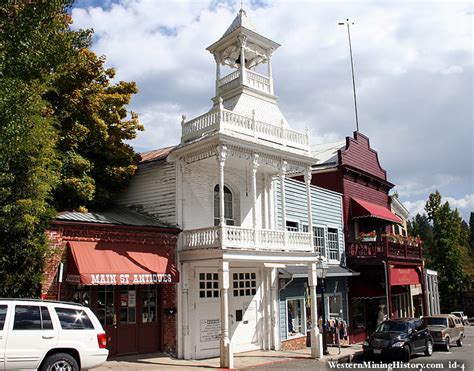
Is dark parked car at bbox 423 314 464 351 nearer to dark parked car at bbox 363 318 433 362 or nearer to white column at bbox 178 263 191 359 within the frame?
dark parked car at bbox 363 318 433 362

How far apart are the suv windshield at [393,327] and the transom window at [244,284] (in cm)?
501

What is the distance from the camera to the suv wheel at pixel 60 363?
979 centimetres

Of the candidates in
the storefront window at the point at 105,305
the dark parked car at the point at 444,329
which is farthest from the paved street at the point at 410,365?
the storefront window at the point at 105,305

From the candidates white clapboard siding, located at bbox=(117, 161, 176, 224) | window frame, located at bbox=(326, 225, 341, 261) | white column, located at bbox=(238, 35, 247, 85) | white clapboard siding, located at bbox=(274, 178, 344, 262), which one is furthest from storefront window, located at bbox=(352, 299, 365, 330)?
white column, located at bbox=(238, 35, 247, 85)

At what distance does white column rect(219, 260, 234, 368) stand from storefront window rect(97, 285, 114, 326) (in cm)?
339

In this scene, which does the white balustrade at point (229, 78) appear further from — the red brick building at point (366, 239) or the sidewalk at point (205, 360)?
the sidewalk at point (205, 360)

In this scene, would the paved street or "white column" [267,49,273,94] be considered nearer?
the paved street

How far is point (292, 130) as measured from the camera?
1995 centimetres

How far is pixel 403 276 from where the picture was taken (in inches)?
1027

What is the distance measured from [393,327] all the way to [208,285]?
7128 mm

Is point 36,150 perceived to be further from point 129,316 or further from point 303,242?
point 303,242

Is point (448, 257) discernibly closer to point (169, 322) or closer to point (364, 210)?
point (364, 210)

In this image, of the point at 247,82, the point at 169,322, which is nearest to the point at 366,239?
the point at 247,82

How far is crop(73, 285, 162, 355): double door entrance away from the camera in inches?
606
